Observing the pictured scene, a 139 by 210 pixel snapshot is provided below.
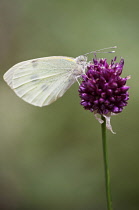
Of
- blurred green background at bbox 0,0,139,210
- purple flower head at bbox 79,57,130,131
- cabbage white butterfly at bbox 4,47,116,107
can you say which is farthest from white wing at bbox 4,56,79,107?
blurred green background at bbox 0,0,139,210

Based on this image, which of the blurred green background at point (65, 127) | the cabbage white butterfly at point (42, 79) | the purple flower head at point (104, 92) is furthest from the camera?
the blurred green background at point (65, 127)

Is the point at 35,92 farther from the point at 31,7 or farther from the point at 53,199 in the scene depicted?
the point at 31,7

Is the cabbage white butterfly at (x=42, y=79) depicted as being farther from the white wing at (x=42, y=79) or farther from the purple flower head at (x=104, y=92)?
the purple flower head at (x=104, y=92)

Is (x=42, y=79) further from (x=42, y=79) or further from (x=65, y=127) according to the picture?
(x=65, y=127)

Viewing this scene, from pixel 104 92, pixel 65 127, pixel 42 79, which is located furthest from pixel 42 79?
pixel 65 127

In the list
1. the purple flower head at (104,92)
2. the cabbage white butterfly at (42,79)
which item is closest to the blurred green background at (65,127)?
the cabbage white butterfly at (42,79)

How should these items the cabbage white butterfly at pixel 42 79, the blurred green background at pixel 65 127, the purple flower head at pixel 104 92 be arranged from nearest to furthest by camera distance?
the purple flower head at pixel 104 92, the cabbage white butterfly at pixel 42 79, the blurred green background at pixel 65 127
